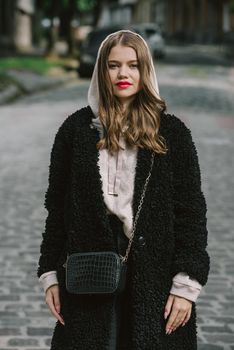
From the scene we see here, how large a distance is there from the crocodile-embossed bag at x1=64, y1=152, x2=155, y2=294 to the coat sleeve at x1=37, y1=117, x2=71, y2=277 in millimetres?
163

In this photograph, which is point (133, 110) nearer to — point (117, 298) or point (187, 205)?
point (187, 205)

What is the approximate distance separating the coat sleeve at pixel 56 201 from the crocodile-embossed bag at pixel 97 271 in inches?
6.4

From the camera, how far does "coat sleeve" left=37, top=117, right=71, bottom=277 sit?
296cm

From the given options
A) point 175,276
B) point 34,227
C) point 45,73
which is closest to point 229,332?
point 175,276

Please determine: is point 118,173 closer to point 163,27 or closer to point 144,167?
point 144,167

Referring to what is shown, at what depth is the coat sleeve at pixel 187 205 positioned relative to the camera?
2.87 metres

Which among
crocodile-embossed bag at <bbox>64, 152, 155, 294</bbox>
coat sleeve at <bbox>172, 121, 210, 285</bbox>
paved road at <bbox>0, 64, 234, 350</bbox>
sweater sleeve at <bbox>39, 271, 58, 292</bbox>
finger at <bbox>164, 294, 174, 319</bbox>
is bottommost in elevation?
paved road at <bbox>0, 64, 234, 350</bbox>

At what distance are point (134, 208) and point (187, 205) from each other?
20 centimetres

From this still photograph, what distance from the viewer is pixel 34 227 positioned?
306 inches

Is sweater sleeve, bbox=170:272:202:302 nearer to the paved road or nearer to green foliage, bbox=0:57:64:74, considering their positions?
the paved road

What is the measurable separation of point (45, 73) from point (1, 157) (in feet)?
57.1

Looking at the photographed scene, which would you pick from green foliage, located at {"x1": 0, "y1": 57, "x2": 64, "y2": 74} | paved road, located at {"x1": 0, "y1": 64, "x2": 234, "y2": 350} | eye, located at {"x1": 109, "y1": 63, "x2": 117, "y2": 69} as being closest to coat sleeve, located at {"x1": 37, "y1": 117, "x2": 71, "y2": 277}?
eye, located at {"x1": 109, "y1": 63, "x2": 117, "y2": 69}

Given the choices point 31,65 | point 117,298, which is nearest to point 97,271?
point 117,298

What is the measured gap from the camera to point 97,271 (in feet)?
9.10
